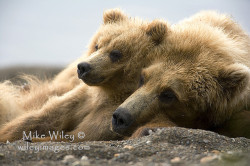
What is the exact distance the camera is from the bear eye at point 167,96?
4.68 meters

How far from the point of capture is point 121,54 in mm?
5496

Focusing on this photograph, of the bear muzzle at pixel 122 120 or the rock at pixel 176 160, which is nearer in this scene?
the rock at pixel 176 160

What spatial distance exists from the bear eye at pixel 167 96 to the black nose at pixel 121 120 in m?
0.48

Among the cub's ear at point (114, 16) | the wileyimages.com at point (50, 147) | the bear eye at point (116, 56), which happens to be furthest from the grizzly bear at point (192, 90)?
the cub's ear at point (114, 16)

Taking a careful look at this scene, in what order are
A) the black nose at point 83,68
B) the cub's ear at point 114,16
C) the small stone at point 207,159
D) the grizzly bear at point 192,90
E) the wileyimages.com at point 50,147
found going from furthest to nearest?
1. the cub's ear at point 114,16
2. the black nose at point 83,68
3. the grizzly bear at point 192,90
4. the wileyimages.com at point 50,147
5. the small stone at point 207,159

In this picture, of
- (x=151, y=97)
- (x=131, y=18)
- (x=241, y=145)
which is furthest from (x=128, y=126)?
(x=131, y=18)

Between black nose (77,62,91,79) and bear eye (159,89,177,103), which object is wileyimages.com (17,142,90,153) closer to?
bear eye (159,89,177,103)

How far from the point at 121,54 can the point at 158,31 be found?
62cm

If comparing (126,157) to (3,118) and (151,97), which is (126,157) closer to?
(151,97)

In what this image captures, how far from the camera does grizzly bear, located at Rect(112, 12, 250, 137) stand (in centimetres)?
462

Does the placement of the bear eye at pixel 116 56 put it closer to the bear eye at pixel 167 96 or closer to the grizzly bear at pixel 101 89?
the grizzly bear at pixel 101 89

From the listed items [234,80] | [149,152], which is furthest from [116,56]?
[149,152]

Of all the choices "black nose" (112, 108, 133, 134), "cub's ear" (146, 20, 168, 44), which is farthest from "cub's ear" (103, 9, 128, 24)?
"black nose" (112, 108, 133, 134)

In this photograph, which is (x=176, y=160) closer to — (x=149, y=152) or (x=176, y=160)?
(x=176, y=160)
